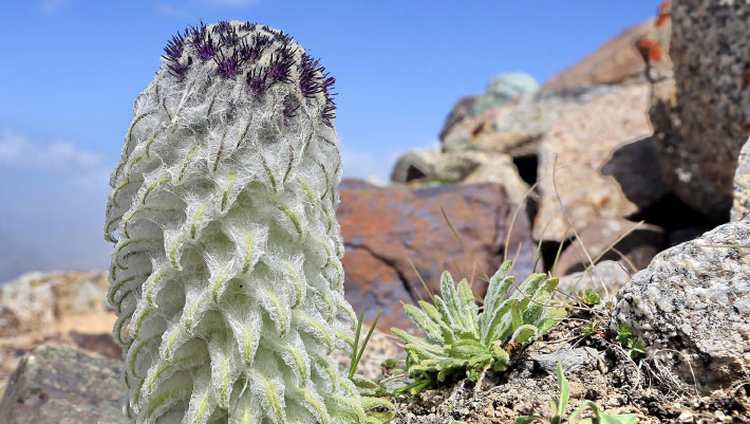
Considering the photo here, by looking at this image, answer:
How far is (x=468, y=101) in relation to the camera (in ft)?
105

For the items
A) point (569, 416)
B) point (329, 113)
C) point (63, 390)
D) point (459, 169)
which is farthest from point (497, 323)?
point (459, 169)

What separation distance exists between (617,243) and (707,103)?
2.13m

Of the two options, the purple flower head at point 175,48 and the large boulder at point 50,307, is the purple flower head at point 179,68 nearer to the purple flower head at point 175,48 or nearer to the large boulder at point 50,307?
the purple flower head at point 175,48

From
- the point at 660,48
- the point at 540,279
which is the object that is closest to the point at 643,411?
the point at 540,279

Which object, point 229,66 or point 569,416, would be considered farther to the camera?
point 569,416

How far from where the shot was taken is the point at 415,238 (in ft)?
29.2

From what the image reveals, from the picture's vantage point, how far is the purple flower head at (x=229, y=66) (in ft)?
9.41

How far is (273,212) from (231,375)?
0.64 meters

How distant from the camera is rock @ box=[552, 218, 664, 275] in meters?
8.80

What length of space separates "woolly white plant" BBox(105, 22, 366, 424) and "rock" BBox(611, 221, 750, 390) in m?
1.37

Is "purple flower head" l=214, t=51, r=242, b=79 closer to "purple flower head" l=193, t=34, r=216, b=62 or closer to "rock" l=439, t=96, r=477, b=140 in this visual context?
"purple flower head" l=193, t=34, r=216, b=62

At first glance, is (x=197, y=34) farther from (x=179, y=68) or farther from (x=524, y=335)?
(x=524, y=335)

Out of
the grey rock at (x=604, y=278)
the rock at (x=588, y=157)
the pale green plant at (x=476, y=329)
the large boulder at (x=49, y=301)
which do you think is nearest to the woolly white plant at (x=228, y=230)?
the pale green plant at (x=476, y=329)

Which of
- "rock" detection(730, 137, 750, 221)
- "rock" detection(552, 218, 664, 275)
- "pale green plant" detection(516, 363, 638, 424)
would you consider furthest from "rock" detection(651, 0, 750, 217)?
"pale green plant" detection(516, 363, 638, 424)
